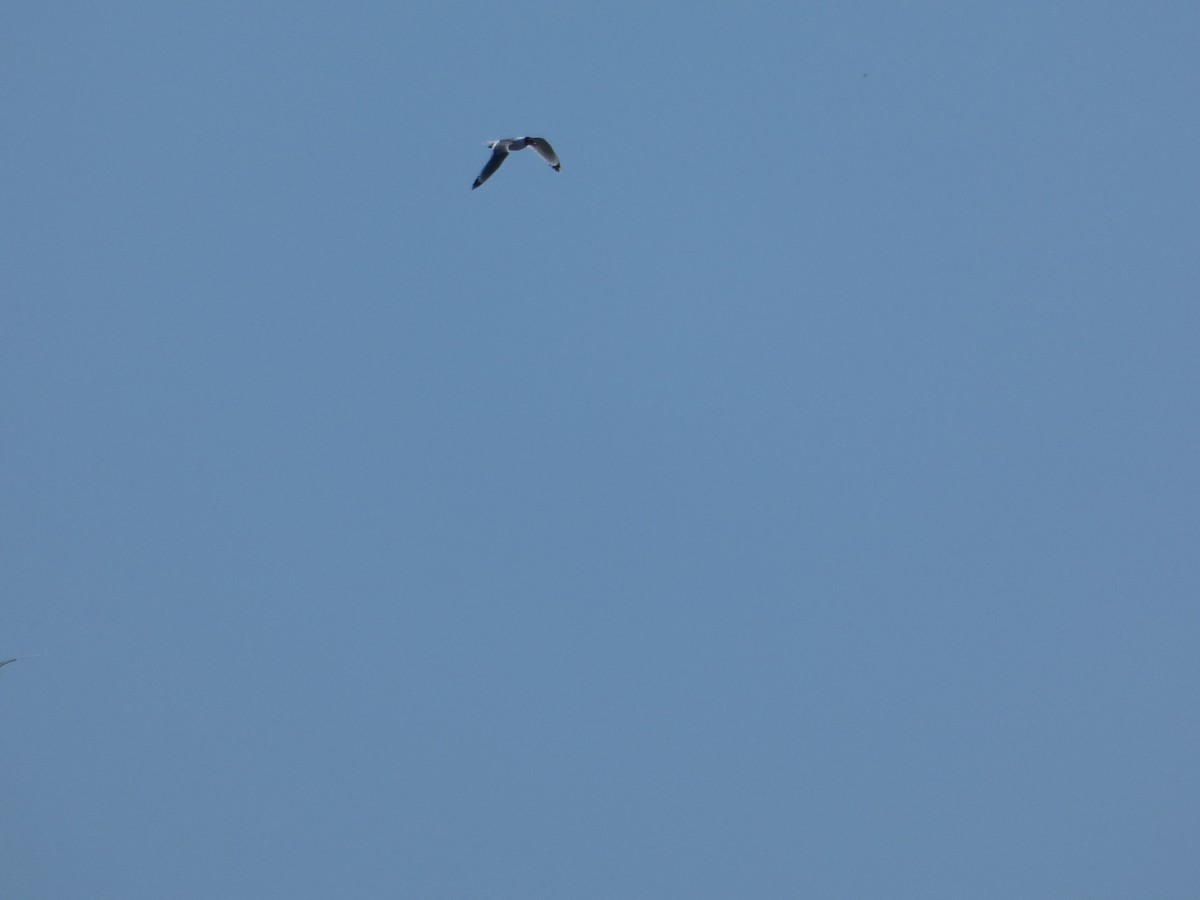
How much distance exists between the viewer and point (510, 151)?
20.1 metres

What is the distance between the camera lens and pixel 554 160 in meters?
20.0

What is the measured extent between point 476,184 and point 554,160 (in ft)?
3.21

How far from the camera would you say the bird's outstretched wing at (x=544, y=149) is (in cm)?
1981

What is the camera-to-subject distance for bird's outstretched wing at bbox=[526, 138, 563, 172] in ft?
65.0

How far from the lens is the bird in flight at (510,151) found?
19875 mm

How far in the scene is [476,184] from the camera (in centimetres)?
2000

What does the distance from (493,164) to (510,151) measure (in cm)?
26

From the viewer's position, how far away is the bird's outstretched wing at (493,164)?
2006 cm

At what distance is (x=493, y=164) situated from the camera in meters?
20.2

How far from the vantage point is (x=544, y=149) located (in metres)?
19.9

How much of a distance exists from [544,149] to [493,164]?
69cm

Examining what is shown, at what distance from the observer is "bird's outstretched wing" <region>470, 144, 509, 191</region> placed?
20062mm

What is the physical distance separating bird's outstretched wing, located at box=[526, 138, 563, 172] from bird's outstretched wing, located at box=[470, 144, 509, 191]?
0.41 meters
